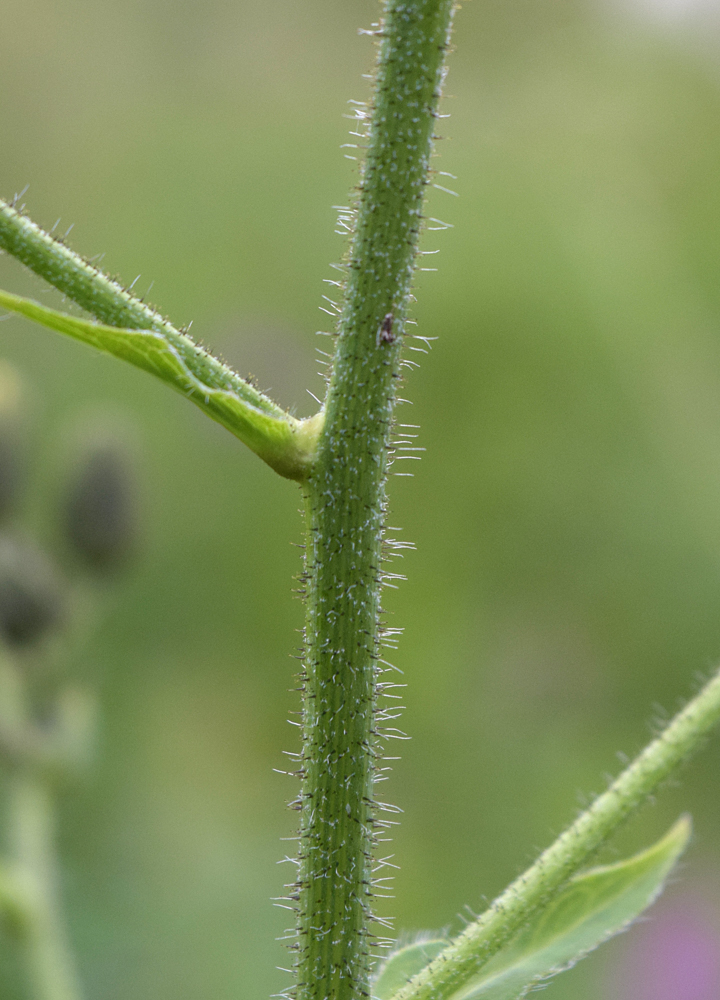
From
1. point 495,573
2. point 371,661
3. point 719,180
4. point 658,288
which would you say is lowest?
point 371,661

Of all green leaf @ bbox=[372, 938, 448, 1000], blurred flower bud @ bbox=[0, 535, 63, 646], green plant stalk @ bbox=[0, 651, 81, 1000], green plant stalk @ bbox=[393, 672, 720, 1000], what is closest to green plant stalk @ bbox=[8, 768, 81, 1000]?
green plant stalk @ bbox=[0, 651, 81, 1000]

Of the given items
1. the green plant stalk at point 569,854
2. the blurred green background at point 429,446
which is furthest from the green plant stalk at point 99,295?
the blurred green background at point 429,446

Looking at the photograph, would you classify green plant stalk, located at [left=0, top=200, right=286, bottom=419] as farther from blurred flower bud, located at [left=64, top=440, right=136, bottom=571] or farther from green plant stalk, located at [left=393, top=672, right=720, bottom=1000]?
blurred flower bud, located at [left=64, top=440, right=136, bottom=571]

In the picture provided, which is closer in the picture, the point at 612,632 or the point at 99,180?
the point at 612,632

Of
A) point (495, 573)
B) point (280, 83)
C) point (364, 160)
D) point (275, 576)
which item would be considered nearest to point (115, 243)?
point (280, 83)

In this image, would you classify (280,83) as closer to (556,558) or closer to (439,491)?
(439,491)

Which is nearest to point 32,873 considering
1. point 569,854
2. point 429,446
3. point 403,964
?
point 403,964

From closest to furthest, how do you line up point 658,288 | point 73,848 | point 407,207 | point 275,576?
point 407,207 → point 73,848 → point 275,576 → point 658,288

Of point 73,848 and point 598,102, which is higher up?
point 598,102
